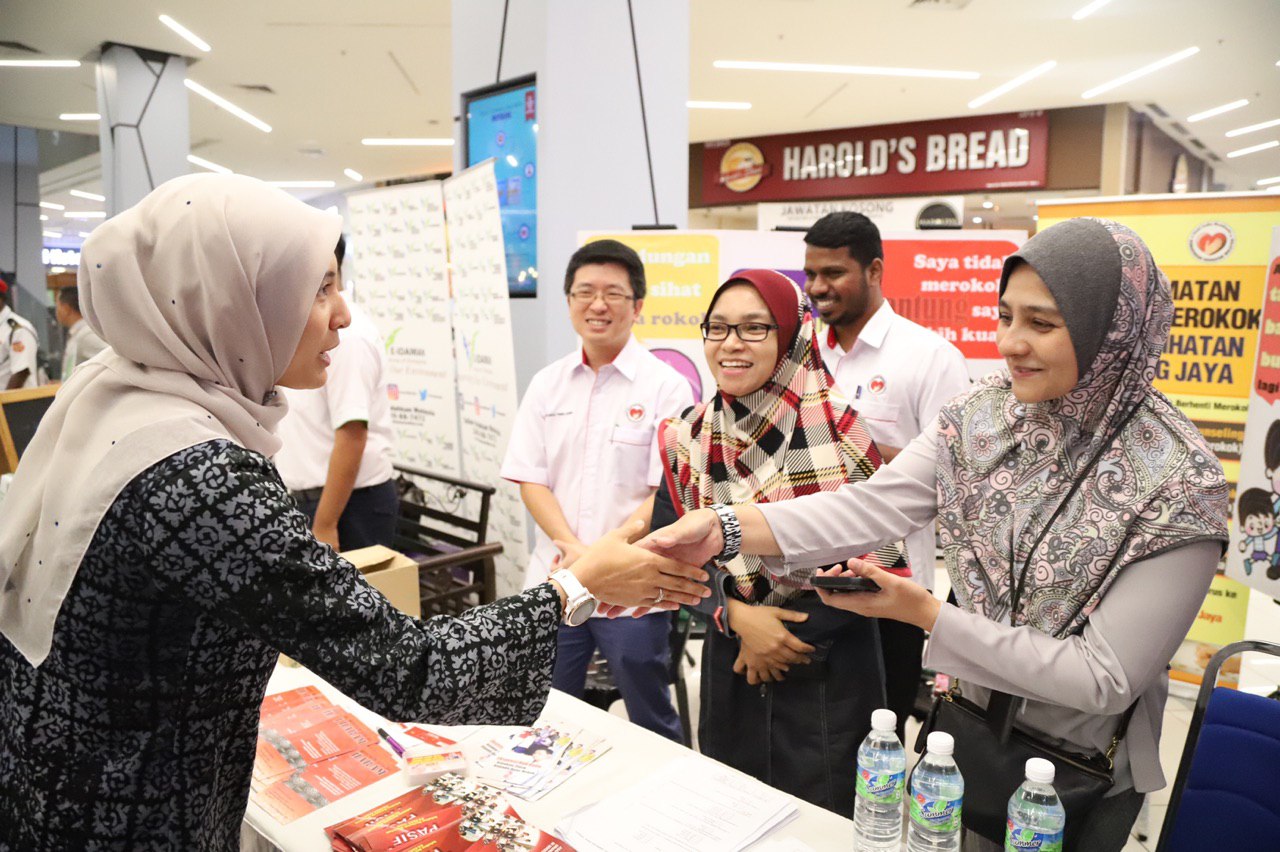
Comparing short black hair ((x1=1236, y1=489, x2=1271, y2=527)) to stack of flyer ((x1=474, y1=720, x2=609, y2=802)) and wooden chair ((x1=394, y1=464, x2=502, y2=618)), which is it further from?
wooden chair ((x1=394, y1=464, x2=502, y2=618))

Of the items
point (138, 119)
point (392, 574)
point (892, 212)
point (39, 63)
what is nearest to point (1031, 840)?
point (392, 574)

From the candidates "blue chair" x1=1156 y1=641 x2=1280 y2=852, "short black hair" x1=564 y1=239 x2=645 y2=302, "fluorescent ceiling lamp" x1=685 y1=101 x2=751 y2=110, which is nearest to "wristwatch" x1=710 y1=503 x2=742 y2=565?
"blue chair" x1=1156 y1=641 x2=1280 y2=852

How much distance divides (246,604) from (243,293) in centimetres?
38

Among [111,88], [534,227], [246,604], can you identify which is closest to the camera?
[246,604]

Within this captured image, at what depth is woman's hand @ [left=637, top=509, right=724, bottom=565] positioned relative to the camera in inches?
63.3

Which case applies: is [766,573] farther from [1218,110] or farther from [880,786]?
[1218,110]

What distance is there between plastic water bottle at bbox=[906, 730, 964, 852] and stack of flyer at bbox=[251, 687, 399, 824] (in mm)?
888

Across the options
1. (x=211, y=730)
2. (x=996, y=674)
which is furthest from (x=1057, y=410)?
(x=211, y=730)

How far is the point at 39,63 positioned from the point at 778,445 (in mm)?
9237

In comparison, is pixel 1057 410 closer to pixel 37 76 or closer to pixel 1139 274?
pixel 1139 274

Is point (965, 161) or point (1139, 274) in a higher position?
point (965, 161)

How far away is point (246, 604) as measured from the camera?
95 cm

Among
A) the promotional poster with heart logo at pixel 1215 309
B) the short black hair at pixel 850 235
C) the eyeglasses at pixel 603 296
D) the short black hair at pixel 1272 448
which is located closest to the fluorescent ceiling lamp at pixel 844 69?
the promotional poster with heart logo at pixel 1215 309

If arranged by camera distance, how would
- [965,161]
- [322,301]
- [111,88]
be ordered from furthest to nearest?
[965,161], [111,88], [322,301]
